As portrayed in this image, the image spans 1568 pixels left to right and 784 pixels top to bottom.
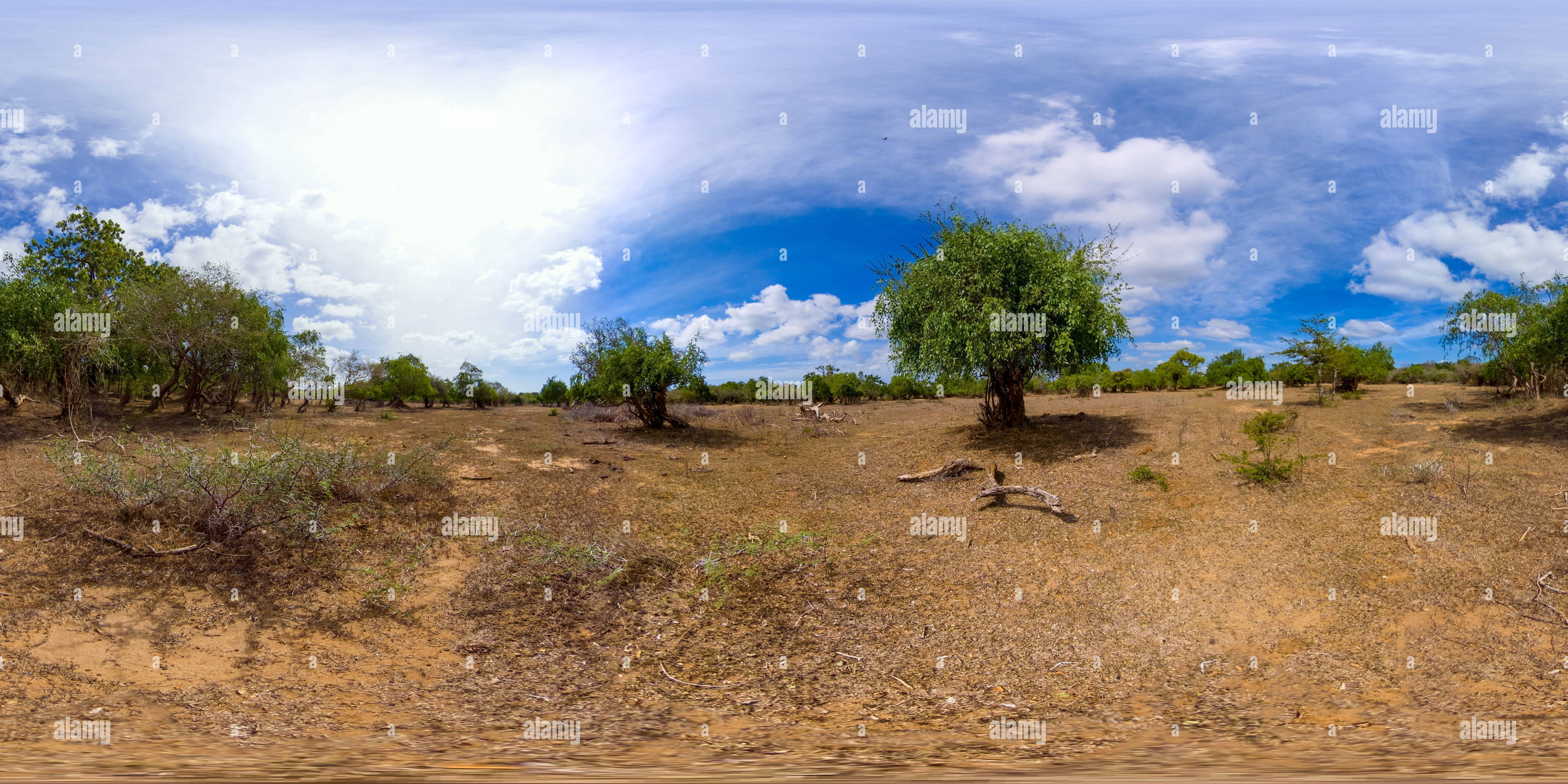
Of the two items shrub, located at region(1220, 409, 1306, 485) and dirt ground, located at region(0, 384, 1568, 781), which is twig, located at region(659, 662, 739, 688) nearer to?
dirt ground, located at region(0, 384, 1568, 781)

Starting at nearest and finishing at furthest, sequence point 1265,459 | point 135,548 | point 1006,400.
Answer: point 135,548, point 1265,459, point 1006,400

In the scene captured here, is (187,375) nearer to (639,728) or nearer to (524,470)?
(524,470)

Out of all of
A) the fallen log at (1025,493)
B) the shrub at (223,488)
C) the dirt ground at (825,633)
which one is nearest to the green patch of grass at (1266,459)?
the dirt ground at (825,633)

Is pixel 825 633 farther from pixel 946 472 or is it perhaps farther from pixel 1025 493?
pixel 946 472

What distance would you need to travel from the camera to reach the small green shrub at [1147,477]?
45.3ft

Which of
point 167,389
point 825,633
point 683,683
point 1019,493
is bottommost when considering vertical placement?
point 683,683

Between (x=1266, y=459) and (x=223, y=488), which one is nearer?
(x=223, y=488)

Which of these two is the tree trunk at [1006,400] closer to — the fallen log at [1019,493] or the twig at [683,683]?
the fallen log at [1019,493]

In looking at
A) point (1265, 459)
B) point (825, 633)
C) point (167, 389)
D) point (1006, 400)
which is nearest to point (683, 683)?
point (825, 633)

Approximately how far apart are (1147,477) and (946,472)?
4.05 metres

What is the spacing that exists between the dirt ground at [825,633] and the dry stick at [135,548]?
11 cm

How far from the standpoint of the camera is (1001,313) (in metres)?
18.7

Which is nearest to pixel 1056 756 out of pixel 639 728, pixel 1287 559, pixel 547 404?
pixel 639 728

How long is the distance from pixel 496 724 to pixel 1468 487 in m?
16.2
